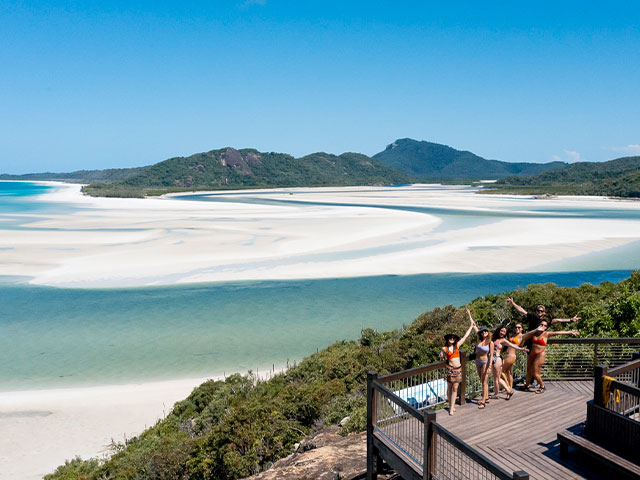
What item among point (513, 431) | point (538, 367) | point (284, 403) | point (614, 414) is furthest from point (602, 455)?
point (284, 403)

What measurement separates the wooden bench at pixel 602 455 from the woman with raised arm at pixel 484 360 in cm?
141

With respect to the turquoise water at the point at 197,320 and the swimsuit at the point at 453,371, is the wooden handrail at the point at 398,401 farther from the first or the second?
the turquoise water at the point at 197,320

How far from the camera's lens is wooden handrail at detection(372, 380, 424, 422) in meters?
5.45

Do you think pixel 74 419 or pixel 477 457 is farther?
pixel 74 419

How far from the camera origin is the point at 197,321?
20.1 m

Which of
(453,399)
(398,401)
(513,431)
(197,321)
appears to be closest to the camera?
(398,401)

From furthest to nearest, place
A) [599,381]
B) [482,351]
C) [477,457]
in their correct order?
[482,351] < [599,381] < [477,457]

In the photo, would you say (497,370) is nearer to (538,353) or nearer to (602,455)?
(538,353)

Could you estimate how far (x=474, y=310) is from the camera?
16828mm

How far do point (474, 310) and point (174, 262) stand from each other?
2001 centimetres

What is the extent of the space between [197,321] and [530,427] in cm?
1561

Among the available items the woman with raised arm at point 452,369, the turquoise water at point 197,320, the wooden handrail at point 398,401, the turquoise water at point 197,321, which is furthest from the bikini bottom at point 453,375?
the turquoise water at point 197,321

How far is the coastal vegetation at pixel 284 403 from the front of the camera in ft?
29.6

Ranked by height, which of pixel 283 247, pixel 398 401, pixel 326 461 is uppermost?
pixel 398 401
